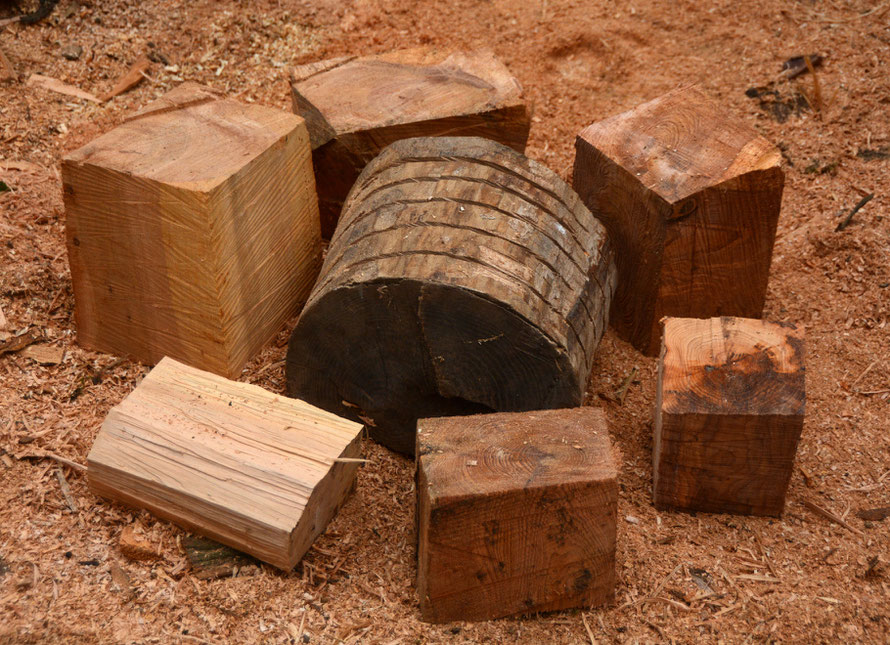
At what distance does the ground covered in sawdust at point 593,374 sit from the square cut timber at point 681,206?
0.92 feet

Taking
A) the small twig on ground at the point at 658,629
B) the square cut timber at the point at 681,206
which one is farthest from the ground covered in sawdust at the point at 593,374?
the square cut timber at the point at 681,206

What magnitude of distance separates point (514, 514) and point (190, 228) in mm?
1394

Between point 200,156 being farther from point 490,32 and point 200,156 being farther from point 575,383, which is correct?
point 490,32

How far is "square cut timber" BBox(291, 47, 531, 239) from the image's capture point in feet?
12.4

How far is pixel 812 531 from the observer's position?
2.99 meters

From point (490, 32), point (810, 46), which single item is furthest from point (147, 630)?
point (810, 46)

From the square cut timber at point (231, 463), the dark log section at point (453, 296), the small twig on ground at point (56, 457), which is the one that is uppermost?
the dark log section at point (453, 296)

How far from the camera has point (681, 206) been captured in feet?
10.9

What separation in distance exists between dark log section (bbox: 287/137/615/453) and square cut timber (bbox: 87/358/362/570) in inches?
9.9

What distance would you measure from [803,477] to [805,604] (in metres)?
0.59

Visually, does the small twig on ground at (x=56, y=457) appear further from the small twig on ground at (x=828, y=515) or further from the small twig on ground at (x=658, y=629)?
the small twig on ground at (x=828, y=515)

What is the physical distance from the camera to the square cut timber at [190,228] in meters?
3.13

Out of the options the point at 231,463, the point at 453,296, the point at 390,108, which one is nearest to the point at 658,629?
the point at 453,296

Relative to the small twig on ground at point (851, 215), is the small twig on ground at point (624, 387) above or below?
below
